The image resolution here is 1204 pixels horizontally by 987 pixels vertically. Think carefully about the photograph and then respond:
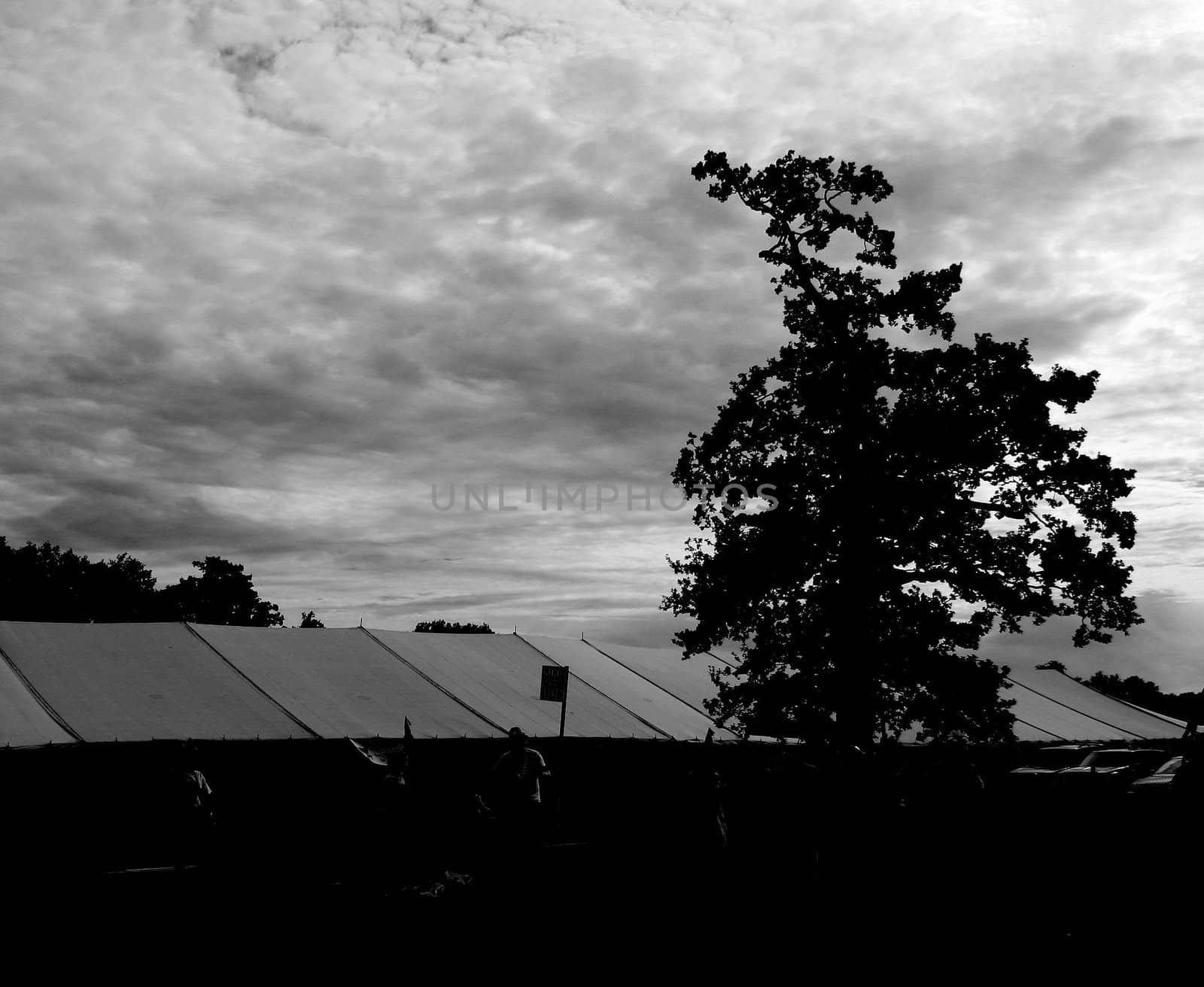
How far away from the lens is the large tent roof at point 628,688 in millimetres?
22828

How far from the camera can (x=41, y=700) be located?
15938 millimetres

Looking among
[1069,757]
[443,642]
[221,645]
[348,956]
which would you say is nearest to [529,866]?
[348,956]

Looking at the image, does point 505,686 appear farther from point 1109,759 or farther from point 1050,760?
point 1050,760

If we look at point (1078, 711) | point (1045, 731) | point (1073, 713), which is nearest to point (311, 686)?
point (1045, 731)

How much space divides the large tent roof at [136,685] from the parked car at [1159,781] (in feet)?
52.8

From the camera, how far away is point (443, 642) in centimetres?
2381

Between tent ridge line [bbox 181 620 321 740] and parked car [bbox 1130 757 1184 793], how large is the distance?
15.6m

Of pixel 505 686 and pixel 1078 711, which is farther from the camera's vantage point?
pixel 1078 711

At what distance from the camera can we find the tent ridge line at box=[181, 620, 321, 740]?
17372 mm

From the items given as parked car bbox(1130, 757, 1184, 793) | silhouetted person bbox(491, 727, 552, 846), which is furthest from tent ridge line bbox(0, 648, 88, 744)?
parked car bbox(1130, 757, 1184, 793)

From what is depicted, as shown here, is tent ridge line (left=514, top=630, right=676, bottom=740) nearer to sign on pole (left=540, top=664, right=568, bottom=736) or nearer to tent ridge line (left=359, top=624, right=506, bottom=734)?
tent ridge line (left=359, top=624, right=506, bottom=734)

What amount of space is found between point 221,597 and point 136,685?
270 ft

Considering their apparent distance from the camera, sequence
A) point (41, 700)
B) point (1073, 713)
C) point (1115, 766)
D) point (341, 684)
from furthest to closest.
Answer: point (1073, 713)
point (1115, 766)
point (341, 684)
point (41, 700)

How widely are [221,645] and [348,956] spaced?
40.0ft
